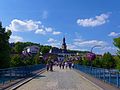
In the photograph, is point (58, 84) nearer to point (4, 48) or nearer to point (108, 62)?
point (4, 48)

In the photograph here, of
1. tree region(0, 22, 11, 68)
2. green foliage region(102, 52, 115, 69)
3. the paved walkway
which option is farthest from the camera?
green foliage region(102, 52, 115, 69)

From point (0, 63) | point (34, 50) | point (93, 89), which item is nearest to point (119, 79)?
point (93, 89)

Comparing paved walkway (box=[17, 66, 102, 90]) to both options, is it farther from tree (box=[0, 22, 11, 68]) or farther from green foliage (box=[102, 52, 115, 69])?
green foliage (box=[102, 52, 115, 69])

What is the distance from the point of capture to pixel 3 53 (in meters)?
35.8

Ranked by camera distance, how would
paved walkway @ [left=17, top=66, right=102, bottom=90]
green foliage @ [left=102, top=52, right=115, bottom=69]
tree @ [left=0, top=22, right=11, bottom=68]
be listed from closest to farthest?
paved walkway @ [left=17, top=66, right=102, bottom=90] < tree @ [left=0, top=22, right=11, bottom=68] < green foliage @ [left=102, top=52, right=115, bottom=69]

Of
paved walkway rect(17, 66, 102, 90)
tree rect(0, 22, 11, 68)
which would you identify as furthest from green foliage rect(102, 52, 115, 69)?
paved walkway rect(17, 66, 102, 90)

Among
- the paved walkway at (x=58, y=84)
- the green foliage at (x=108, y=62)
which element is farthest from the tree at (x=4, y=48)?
the green foliage at (x=108, y=62)

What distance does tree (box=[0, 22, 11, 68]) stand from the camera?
3553 centimetres

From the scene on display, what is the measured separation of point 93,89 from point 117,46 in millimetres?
4400

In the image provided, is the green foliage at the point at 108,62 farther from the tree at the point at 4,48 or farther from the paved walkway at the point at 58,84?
the paved walkway at the point at 58,84

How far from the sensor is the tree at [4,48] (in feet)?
117

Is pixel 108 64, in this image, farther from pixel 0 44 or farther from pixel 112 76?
pixel 112 76

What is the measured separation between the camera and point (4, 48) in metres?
36.5

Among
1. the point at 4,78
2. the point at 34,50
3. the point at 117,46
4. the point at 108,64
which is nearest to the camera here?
the point at 4,78
